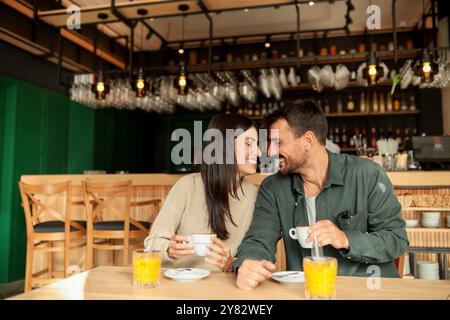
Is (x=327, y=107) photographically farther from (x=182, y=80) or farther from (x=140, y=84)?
(x=140, y=84)

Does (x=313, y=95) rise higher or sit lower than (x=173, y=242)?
higher

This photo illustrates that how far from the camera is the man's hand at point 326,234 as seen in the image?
1.15 metres

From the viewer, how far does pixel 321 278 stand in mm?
936

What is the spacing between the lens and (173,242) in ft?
4.61

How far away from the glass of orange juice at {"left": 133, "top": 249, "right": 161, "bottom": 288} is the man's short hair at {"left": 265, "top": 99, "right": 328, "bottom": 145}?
2.49 feet

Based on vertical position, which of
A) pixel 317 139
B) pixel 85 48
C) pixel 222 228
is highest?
pixel 85 48

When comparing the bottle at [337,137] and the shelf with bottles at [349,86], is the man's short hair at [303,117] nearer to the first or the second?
the shelf with bottles at [349,86]

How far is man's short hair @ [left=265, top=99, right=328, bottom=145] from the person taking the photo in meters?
1.57

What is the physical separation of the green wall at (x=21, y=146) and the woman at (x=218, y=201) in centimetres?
351

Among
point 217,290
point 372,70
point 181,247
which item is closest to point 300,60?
point 372,70
